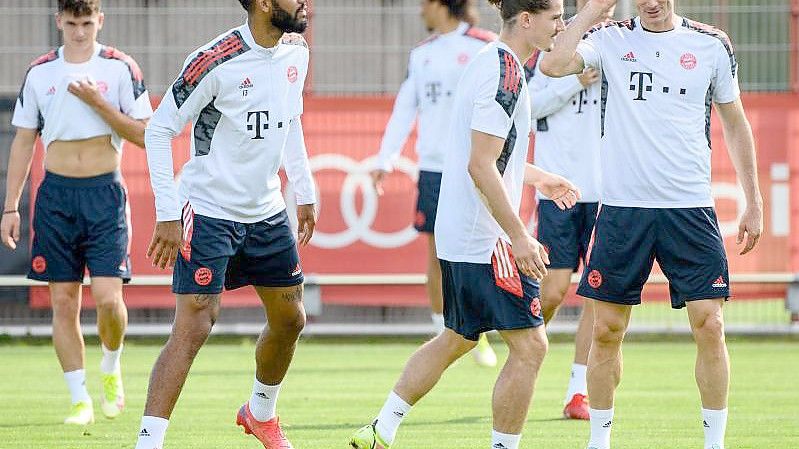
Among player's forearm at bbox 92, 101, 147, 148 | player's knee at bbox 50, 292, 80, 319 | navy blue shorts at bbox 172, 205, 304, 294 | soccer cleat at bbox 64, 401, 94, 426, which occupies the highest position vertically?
player's forearm at bbox 92, 101, 147, 148

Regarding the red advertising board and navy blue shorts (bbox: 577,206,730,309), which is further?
the red advertising board

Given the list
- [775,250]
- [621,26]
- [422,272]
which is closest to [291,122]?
[621,26]

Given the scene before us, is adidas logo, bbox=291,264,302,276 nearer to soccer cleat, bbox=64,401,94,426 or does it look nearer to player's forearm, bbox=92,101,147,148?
player's forearm, bbox=92,101,147,148

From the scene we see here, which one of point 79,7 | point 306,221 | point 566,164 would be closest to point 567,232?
point 566,164

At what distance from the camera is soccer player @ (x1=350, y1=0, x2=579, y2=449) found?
591cm

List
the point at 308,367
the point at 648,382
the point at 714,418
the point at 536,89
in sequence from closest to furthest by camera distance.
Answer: the point at 714,418
the point at 536,89
the point at 648,382
the point at 308,367

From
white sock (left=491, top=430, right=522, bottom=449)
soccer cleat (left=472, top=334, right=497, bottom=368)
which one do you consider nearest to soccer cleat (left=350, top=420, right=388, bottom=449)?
white sock (left=491, top=430, right=522, bottom=449)

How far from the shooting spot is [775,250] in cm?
1309

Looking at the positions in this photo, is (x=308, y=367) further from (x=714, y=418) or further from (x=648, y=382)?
(x=714, y=418)

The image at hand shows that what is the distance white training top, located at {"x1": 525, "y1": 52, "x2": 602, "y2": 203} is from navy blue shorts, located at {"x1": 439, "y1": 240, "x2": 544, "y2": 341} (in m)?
2.61

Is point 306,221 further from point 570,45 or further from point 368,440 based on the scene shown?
point 570,45

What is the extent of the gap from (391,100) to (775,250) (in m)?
3.61

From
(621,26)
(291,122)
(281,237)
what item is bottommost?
(281,237)

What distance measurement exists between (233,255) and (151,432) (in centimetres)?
86
